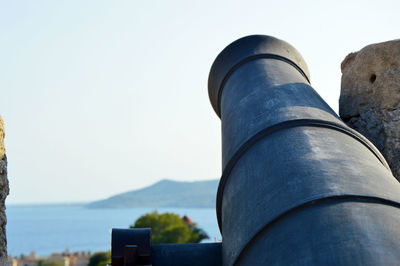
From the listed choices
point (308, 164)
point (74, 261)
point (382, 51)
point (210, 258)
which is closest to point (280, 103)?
point (308, 164)

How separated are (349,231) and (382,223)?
19cm

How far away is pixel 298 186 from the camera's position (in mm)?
2484

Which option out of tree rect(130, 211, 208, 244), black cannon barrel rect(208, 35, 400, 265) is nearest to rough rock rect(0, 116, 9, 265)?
black cannon barrel rect(208, 35, 400, 265)

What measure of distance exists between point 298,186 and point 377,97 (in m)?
2.39

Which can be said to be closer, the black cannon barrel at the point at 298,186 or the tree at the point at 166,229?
the black cannon barrel at the point at 298,186

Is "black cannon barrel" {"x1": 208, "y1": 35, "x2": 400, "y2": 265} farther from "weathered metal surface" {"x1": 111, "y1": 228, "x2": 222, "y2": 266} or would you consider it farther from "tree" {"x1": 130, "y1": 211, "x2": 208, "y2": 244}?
"tree" {"x1": 130, "y1": 211, "x2": 208, "y2": 244}

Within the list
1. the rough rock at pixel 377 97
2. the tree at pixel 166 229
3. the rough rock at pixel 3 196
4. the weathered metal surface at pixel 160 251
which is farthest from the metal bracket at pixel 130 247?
the tree at pixel 166 229

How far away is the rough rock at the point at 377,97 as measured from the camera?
14.2 feet

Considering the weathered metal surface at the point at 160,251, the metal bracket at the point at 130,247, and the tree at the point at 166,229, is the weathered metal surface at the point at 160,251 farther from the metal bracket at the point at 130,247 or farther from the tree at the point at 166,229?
→ the tree at the point at 166,229

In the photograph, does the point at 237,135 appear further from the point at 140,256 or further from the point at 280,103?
the point at 140,256

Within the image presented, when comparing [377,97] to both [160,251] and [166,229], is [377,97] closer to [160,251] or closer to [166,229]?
[160,251]

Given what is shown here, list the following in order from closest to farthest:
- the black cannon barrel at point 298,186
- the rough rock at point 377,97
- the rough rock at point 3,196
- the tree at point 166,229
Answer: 1. the black cannon barrel at point 298,186
2. the rough rock at point 3,196
3. the rough rock at point 377,97
4. the tree at point 166,229

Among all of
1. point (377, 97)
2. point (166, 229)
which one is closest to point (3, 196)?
point (377, 97)

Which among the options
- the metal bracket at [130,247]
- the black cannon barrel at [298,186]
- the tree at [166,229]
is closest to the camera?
the black cannon barrel at [298,186]
